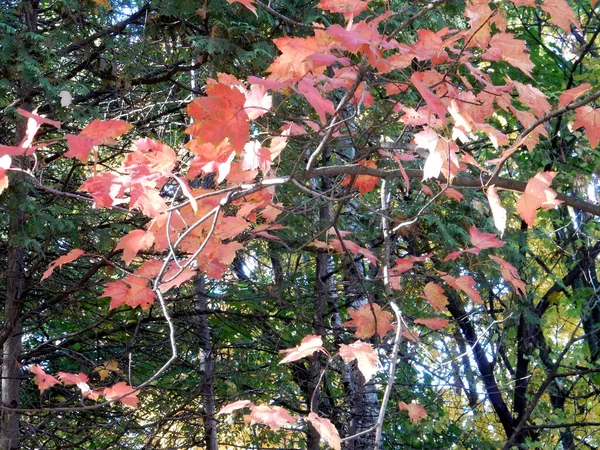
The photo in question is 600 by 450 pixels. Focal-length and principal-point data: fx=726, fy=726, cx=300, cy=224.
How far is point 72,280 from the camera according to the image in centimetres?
493

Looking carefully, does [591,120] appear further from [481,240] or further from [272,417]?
[272,417]

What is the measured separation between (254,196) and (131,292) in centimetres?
64

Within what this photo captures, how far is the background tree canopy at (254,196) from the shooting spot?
2.20 m

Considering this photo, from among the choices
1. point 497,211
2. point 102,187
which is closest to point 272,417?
point 102,187

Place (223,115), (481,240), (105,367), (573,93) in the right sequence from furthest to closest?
(105,367) → (481,240) → (573,93) → (223,115)

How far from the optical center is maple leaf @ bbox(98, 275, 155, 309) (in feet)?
9.65

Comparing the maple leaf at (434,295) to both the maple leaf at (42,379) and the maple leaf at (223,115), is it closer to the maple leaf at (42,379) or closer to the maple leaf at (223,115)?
the maple leaf at (223,115)

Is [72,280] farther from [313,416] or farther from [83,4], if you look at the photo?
[313,416]

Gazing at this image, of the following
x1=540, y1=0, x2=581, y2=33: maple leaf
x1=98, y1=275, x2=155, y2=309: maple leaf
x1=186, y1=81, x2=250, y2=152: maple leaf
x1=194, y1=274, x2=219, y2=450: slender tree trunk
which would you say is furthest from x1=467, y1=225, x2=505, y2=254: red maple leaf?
x1=194, y1=274, x2=219, y2=450: slender tree trunk

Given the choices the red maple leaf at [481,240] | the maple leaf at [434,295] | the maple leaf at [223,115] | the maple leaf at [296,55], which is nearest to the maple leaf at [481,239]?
the red maple leaf at [481,240]

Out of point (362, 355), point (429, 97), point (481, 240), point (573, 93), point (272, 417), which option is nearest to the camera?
point (429, 97)

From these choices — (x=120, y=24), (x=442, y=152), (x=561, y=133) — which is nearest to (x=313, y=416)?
(x=442, y=152)

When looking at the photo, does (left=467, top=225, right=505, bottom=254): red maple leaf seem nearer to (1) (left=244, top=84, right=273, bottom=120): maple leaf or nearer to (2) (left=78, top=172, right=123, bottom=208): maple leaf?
(1) (left=244, top=84, right=273, bottom=120): maple leaf

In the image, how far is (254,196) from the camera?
9.52 ft
